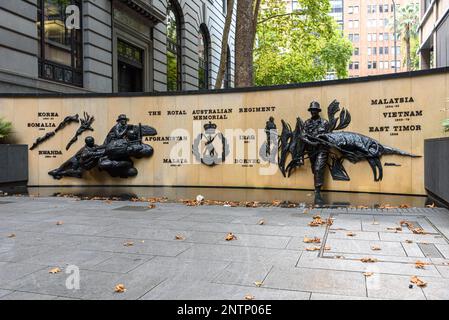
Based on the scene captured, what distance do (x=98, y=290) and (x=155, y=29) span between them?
27.1 m

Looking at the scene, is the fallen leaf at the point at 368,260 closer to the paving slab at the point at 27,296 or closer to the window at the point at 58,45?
the paving slab at the point at 27,296

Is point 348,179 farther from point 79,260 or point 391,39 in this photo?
point 391,39

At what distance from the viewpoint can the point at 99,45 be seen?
22.7 metres

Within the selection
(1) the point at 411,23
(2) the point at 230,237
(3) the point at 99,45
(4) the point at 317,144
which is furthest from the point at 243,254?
(1) the point at 411,23

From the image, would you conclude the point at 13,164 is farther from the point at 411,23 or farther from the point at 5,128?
the point at 411,23

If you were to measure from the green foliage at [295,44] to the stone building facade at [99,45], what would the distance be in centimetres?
654

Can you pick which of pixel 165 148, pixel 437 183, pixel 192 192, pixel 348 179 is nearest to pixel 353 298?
pixel 437 183

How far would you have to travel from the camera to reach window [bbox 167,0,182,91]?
3269 centimetres

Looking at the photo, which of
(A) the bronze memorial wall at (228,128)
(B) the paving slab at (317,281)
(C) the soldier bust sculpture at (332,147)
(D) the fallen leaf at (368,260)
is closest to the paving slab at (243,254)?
(B) the paving slab at (317,281)

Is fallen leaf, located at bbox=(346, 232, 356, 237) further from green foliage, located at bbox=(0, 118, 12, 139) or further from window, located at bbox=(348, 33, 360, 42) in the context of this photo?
window, located at bbox=(348, 33, 360, 42)

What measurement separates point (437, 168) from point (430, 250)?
4.05 m

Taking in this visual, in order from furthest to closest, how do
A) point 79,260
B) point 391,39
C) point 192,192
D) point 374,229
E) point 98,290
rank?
point 391,39, point 192,192, point 374,229, point 79,260, point 98,290

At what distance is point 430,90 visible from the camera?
11.2 metres

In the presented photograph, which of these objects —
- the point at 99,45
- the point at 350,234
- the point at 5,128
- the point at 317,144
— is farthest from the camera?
the point at 99,45
